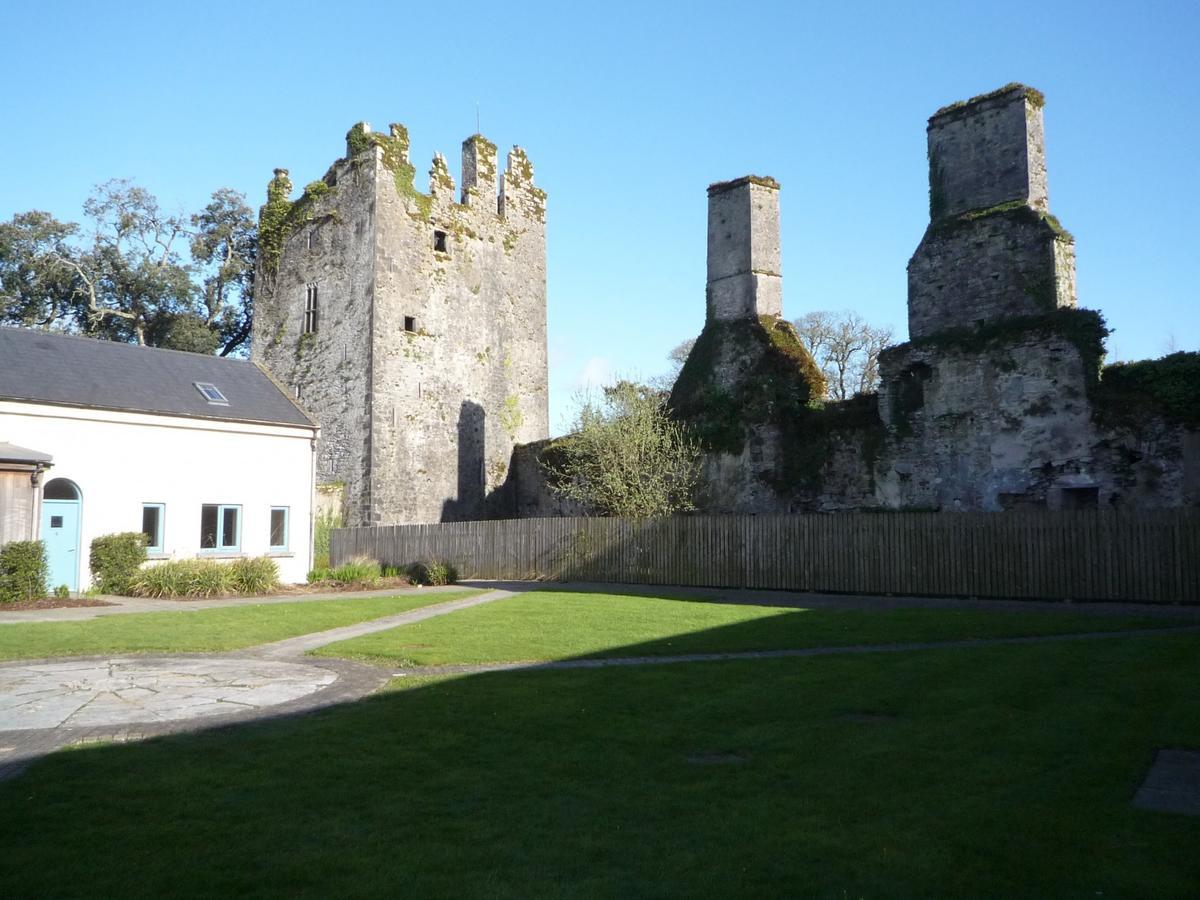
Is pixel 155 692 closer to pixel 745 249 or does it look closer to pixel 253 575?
pixel 253 575

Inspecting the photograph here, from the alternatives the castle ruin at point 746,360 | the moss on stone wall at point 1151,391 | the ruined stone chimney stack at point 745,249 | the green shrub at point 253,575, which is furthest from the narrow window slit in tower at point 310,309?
the moss on stone wall at point 1151,391

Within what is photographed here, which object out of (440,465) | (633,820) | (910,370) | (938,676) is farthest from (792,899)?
(440,465)

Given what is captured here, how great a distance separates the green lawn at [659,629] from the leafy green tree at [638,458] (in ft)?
32.1

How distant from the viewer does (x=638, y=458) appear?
2623cm

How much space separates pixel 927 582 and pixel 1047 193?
420 inches

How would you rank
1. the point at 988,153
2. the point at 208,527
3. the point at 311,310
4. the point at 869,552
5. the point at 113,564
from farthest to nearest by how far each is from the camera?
the point at 311,310, the point at 208,527, the point at 988,153, the point at 113,564, the point at 869,552

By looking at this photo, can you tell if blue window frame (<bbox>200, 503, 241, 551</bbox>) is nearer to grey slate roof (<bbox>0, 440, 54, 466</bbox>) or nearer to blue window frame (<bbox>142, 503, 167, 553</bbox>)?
blue window frame (<bbox>142, 503, 167, 553</bbox>)

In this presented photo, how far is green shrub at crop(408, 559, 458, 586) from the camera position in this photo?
24.4 meters

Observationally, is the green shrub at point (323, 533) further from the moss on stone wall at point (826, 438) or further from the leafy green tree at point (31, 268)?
the leafy green tree at point (31, 268)

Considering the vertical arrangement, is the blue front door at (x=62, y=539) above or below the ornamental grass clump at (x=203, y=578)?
above

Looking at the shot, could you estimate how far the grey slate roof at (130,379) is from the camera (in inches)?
818

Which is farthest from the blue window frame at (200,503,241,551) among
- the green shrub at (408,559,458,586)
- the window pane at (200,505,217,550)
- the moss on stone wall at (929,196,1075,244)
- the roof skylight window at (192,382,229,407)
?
the moss on stone wall at (929,196,1075,244)

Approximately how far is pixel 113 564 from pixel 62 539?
1.19 m

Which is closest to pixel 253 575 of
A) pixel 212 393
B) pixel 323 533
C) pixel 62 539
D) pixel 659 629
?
pixel 62 539
